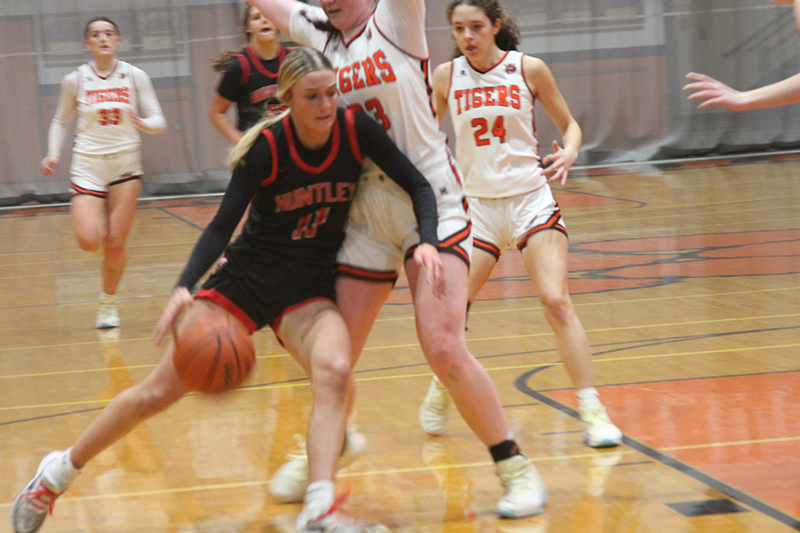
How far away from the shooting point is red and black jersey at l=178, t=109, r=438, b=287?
282 cm

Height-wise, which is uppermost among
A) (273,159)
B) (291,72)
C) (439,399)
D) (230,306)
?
(291,72)

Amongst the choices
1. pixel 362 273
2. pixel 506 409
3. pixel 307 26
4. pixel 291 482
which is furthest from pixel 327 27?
pixel 506 409

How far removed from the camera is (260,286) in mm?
2908

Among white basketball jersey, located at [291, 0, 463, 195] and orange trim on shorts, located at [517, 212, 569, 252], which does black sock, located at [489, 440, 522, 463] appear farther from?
orange trim on shorts, located at [517, 212, 569, 252]

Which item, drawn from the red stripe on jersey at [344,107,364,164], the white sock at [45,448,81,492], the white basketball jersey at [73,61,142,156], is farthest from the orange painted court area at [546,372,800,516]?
the white basketball jersey at [73,61,142,156]

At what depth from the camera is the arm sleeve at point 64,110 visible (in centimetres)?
621

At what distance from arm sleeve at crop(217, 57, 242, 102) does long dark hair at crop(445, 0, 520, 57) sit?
163 cm

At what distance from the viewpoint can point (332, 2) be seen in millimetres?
Result: 3010

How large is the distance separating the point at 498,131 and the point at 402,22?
1.15 metres

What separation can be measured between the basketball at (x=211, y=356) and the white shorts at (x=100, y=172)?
139 inches

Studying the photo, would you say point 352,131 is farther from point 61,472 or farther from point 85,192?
point 85,192

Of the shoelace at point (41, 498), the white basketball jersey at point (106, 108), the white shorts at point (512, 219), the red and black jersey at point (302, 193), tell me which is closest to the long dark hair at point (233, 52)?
the white basketball jersey at point (106, 108)

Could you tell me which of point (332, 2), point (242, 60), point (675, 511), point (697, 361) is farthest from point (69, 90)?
point (675, 511)

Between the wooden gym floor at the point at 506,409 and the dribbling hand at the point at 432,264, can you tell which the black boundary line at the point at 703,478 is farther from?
the dribbling hand at the point at 432,264
